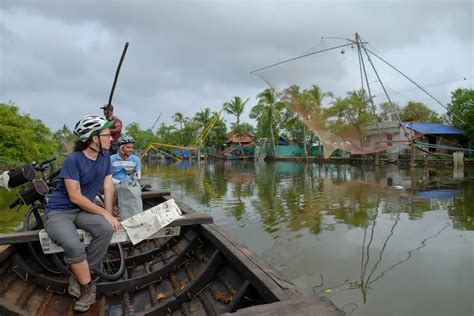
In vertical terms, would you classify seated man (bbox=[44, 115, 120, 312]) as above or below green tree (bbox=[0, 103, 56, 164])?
below

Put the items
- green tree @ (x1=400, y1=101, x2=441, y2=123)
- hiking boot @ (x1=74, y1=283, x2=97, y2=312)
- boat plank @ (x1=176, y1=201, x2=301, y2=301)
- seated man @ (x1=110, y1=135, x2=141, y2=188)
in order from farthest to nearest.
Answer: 1. green tree @ (x1=400, y1=101, x2=441, y2=123)
2. seated man @ (x1=110, y1=135, x2=141, y2=188)
3. hiking boot @ (x1=74, y1=283, x2=97, y2=312)
4. boat plank @ (x1=176, y1=201, x2=301, y2=301)

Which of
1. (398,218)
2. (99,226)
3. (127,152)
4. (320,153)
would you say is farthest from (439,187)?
(320,153)

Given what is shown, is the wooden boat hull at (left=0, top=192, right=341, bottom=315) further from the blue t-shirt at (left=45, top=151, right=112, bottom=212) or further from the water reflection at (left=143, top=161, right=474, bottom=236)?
the water reflection at (left=143, top=161, right=474, bottom=236)

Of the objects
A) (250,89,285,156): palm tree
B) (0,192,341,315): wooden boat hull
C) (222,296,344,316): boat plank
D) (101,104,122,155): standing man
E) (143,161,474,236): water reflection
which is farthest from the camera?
(250,89,285,156): palm tree

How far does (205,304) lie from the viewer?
3.02 m

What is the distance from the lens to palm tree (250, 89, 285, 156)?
136 ft

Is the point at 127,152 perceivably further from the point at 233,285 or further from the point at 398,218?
the point at 398,218

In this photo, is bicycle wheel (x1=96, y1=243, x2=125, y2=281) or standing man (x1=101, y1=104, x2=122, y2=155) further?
standing man (x1=101, y1=104, x2=122, y2=155)

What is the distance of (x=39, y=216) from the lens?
12.8ft

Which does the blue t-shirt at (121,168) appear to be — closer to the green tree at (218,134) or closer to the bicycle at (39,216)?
the bicycle at (39,216)

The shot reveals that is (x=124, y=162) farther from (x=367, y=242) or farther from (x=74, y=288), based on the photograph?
(x=367, y=242)

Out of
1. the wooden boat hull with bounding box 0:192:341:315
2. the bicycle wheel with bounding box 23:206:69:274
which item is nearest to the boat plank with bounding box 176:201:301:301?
the wooden boat hull with bounding box 0:192:341:315

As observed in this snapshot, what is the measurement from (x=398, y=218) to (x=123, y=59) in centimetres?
793

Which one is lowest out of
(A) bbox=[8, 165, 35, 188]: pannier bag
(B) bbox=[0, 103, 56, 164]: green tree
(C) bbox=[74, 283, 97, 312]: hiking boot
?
(C) bbox=[74, 283, 97, 312]: hiking boot
